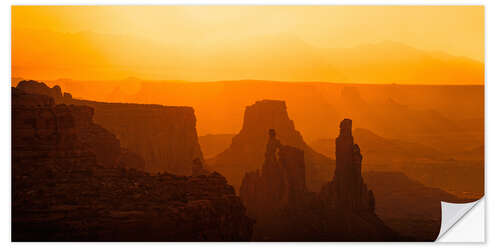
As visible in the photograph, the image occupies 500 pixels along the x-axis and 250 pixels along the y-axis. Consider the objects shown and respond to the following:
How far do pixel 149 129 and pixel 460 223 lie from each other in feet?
11.9

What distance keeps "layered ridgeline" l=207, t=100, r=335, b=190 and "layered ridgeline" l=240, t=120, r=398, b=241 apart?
0.07m

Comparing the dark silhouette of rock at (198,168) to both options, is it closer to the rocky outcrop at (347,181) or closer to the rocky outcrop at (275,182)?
the rocky outcrop at (275,182)

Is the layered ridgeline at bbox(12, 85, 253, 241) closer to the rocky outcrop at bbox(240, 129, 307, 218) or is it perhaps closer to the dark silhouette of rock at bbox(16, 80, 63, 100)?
the dark silhouette of rock at bbox(16, 80, 63, 100)

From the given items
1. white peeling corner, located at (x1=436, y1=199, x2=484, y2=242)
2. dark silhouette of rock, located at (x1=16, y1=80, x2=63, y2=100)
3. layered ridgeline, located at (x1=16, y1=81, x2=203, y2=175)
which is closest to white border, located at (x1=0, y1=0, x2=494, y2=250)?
white peeling corner, located at (x1=436, y1=199, x2=484, y2=242)

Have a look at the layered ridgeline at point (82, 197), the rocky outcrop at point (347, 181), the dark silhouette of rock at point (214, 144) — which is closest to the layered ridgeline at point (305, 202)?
the rocky outcrop at point (347, 181)

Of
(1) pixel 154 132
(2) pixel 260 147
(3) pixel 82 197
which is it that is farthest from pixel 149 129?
(2) pixel 260 147

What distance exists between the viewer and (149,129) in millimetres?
7133

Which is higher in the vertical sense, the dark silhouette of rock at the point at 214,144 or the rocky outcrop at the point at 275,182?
the dark silhouette of rock at the point at 214,144

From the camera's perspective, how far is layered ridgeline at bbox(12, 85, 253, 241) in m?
6.96

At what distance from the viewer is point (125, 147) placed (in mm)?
7086

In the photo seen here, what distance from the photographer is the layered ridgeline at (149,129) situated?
7066 millimetres

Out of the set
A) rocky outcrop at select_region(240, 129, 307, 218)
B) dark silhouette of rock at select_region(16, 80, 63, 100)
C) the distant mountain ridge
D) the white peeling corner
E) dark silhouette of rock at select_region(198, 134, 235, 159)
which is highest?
the distant mountain ridge
